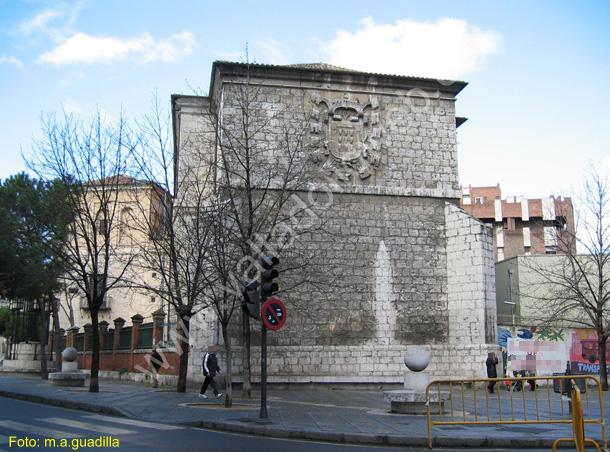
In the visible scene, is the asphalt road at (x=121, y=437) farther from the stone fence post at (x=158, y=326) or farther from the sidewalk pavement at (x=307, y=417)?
the stone fence post at (x=158, y=326)

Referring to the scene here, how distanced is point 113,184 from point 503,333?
50.5ft

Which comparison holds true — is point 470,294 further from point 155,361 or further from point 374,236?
point 155,361

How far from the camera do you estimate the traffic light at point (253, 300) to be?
36.4 feet

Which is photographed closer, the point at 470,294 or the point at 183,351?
the point at 183,351

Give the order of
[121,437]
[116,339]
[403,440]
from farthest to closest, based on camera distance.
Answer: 1. [116,339]
2. [403,440]
3. [121,437]

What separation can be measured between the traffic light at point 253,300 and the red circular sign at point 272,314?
0.25m

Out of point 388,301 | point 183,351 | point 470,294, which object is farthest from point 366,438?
point 470,294

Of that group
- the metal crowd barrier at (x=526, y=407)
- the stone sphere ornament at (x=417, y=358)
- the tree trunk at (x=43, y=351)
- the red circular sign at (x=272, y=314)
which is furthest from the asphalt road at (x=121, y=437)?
the tree trunk at (x=43, y=351)

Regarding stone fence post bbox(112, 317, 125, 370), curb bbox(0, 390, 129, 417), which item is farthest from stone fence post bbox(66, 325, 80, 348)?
curb bbox(0, 390, 129, 417)

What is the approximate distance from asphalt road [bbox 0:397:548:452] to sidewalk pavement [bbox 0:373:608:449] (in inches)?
17.0

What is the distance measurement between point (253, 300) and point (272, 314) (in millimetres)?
511

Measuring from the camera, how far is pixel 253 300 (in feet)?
36.6

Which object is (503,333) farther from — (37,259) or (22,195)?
(22,195)

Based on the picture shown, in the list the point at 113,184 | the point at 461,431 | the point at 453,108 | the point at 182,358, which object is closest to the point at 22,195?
the point at 113,184
